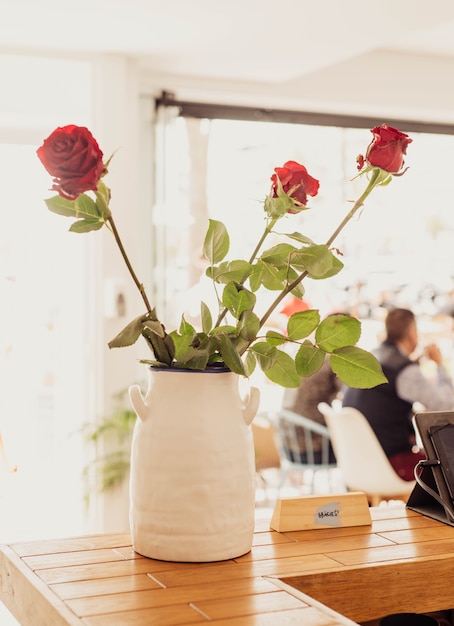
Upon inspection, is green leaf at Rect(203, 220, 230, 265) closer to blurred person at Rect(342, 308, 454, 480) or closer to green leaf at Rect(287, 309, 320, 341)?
green leaf at Rect(287, 309, 320, 341)

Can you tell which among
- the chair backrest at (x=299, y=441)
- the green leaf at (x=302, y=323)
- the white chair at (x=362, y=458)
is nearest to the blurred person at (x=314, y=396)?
the chair backrest at (x=299, y=441)

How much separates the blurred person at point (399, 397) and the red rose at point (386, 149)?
361 cm

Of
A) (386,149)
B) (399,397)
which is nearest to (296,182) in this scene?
(386,149)

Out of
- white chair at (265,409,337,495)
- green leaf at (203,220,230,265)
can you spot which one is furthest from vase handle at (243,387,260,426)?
white chair at (265,409,337,495)

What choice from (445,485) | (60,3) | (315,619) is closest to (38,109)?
(60,3)

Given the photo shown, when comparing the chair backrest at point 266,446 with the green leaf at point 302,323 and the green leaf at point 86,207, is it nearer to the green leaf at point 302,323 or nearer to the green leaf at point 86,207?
the green leaf at point 302,323

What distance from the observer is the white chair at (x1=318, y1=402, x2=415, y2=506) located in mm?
4656

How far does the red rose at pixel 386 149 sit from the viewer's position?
1567mm

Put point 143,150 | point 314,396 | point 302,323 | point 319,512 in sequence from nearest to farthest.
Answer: point 302,323
point 319,512
point 143,150
point 314,396

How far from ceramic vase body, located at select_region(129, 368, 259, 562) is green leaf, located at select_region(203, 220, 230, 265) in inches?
8.1

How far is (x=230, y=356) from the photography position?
1529 millimetres

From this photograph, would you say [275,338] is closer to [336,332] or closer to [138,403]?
[336,332]

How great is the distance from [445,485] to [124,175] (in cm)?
303

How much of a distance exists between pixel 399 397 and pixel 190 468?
3765mm
